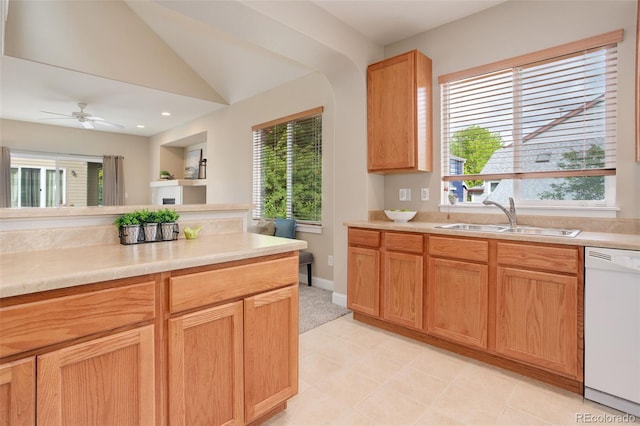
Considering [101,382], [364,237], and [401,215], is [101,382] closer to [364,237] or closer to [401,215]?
[364,237]

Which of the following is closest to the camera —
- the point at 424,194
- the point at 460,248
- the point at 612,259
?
the point at 612,259

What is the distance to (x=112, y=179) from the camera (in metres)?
7.91

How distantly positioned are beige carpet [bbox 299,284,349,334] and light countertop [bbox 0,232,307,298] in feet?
4.83

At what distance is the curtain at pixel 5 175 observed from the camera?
6.58m

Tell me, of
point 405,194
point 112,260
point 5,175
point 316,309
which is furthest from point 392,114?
point 5,175

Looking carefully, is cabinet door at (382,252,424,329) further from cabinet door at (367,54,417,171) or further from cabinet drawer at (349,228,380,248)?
cabinet door at (367,54,417,171)

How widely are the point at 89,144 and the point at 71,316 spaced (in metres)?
8.37

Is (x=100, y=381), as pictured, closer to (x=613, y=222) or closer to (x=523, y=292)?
(x=523, y=292)

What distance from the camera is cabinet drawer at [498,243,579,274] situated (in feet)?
6.04

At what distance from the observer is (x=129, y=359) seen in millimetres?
1146

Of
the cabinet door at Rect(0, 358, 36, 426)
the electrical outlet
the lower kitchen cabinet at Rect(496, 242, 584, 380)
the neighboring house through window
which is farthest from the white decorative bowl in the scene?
the neighboring house through window

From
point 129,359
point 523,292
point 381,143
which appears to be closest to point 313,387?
point 129,359

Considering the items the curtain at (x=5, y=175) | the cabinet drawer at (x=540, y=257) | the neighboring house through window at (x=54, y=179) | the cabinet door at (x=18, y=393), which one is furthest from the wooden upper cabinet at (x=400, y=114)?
the curtain at (x=5, y=175)

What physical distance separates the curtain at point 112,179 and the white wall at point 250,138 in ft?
5.69
